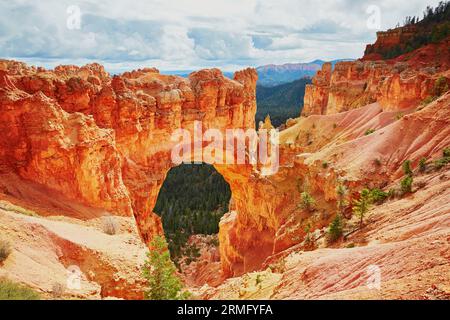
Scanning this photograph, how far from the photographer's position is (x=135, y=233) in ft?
73.0

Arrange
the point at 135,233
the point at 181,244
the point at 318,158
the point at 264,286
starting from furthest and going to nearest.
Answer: the point at 181,244 → the point at 318,158 → the point at 135,233 → the point at 264,286

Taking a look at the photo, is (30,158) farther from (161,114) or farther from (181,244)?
(181,244)

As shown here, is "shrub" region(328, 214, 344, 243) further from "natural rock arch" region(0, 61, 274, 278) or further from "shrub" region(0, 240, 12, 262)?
"shrub" region(0, 240, 12, 262)

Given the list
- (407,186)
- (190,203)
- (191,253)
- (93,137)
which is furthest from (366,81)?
(93,137)

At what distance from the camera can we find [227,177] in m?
44.2

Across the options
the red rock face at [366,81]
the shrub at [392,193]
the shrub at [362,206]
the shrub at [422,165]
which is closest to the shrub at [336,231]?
the shrub at [362,206]

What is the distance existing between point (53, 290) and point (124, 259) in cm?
508

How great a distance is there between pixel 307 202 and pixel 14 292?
2407cm

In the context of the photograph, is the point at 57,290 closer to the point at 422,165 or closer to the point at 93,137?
the point at 93,137

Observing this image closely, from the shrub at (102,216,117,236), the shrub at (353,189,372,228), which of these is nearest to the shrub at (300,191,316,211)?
the shrub at (353,189,372,228)

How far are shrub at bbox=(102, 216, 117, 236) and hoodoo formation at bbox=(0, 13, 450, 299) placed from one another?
0.33 meters

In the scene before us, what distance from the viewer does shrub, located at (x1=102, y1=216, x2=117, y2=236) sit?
66.5ft

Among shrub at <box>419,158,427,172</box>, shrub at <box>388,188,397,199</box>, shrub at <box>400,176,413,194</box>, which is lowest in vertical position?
shrub at <box>388,188,397,199</box>
